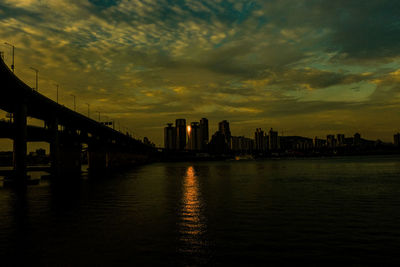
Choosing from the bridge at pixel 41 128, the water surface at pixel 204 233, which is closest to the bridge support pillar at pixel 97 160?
the bridge at pixel 41 128

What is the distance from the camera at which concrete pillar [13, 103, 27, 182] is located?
58.2 metres

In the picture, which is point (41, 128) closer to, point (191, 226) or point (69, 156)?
point (69, 156)

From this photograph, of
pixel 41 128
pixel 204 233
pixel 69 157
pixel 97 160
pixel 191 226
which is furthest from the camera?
pixel 97 160

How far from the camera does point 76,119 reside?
9675 centimetres

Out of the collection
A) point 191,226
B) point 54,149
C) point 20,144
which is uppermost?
point 20,144

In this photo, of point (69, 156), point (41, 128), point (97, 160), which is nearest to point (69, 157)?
point (69, 156)

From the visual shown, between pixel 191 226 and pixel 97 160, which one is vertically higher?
pixel 97 160

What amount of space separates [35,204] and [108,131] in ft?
338

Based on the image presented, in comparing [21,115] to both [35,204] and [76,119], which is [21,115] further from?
[76,119]

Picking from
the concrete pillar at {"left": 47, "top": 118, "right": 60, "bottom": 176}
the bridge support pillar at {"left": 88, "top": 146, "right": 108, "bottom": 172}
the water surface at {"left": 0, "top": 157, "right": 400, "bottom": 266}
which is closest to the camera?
the water surface at {"left": 0, "top": 157, "right": 400, "bottom": 266}

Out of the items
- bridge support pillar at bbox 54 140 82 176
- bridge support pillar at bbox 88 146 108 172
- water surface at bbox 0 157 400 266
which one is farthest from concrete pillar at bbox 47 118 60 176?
bridge support pillar at bbox 88 146 108 172

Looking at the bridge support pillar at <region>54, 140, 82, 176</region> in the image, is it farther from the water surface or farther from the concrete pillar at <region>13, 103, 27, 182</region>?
the water surface

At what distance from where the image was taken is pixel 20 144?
5816 cm

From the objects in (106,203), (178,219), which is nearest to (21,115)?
(106,203)
